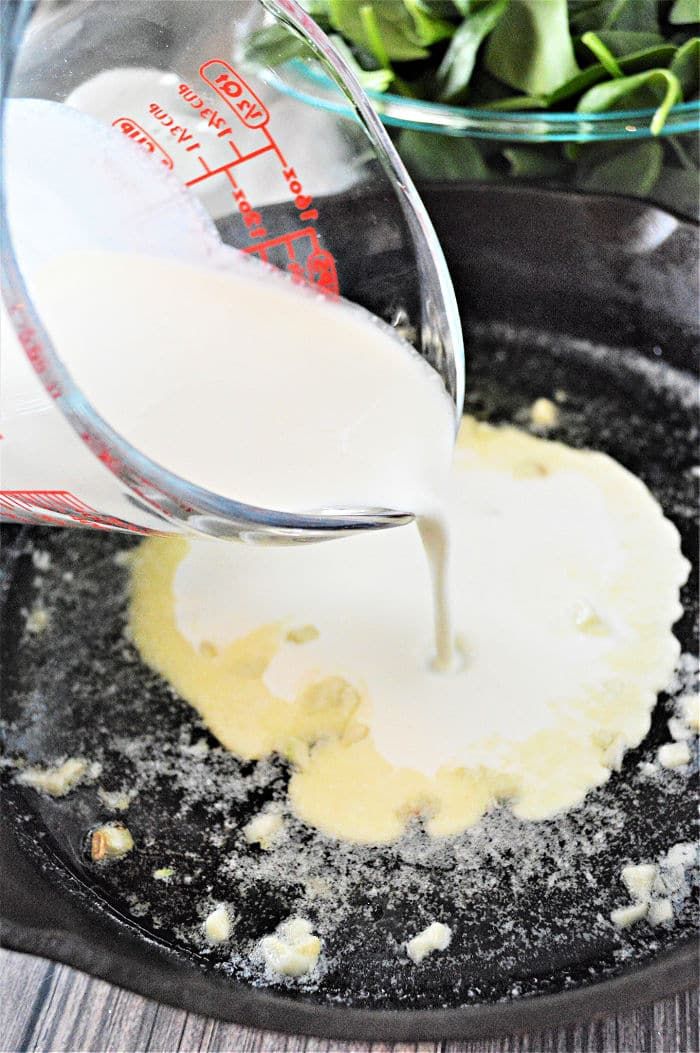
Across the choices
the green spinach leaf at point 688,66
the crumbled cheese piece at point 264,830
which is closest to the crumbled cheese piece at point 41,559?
the crumbled cheese piece at point 264,830

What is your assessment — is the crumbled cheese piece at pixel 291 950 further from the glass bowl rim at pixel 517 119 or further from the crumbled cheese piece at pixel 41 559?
the glass bowl rim at pixel 517 119

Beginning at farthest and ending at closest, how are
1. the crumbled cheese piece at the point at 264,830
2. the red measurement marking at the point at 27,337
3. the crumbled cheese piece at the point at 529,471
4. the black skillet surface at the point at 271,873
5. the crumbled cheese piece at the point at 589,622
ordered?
1. the crumbled cheese piece at the point at 529,471
2. the crumbled cheese piece at the point at 589,622
3. the crumbled cheese piece at the point at 264,830
4. the black skillet surface at the point at 271,873
5. the red measurement marking at the point at 27,337

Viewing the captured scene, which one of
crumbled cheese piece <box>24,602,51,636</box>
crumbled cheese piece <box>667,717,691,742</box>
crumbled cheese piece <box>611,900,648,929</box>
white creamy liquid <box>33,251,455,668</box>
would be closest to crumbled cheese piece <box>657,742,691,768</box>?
crumbled cheese piece <box>667,717,691,742</box>

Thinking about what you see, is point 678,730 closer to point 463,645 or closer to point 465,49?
point 463,645

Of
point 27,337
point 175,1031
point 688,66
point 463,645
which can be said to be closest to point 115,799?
point 175,1031

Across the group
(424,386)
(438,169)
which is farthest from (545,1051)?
(438,169)

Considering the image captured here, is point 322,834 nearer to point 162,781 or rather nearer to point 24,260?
point 162,781
